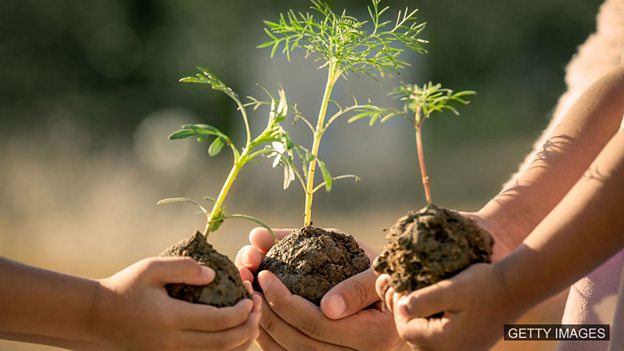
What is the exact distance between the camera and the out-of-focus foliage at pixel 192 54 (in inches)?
338

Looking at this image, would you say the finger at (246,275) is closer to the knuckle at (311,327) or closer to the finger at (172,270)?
the knuckle at (311,327)

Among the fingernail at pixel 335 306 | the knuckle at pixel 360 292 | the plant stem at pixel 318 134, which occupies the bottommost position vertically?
the fingernail at pixel 335 306

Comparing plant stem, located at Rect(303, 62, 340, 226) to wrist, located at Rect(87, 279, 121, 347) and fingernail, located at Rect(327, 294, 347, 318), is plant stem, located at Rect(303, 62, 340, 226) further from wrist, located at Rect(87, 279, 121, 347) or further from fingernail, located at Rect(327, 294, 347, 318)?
wrist, located at Rect(87, 279, 121, 347)

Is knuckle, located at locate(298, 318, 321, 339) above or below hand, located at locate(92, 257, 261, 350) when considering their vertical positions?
above

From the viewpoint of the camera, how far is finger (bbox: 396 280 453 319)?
1.17 metres

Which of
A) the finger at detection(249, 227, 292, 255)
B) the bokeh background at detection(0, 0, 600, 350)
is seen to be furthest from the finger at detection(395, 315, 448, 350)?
the bokeh background at detection(0, 0, 600, 350)

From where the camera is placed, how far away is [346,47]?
1730 mm

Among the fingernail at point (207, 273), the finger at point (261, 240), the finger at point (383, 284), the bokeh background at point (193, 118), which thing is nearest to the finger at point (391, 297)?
the finger at point (383, 284)

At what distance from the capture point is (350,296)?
60.2 inches

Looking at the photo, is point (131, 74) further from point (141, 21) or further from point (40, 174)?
point (40, 174)

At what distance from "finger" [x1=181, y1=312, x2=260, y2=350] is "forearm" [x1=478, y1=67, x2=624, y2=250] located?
0.53 metres

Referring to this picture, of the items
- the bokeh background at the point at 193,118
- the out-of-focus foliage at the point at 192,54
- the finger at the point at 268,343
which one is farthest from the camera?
the out-of-focus foliage at the point at 192,54

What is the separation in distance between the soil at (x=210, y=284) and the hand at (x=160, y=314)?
0.11 ft

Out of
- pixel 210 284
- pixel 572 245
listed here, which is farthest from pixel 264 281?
pixel 572 245
